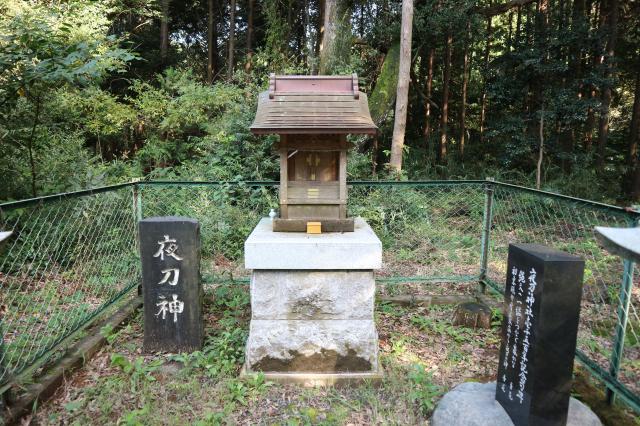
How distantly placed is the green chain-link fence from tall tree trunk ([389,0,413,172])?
1.07 meters

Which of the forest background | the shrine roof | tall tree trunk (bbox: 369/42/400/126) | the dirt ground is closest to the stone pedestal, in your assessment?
the dirt ground

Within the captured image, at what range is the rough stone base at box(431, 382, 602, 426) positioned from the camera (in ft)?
8.13

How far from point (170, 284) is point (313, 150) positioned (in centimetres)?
178

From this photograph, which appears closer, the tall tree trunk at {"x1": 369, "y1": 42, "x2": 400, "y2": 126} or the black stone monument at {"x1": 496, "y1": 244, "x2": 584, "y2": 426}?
the black stone monument at {"x1": 496, "y1": 244, "x2": 584, "y2": 426}

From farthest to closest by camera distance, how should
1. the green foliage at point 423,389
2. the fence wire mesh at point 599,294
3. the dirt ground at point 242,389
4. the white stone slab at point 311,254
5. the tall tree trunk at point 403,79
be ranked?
the tall tree trunk at point 403,79, the white stone slab at point 311,254, the fence wire mesh at point 599,294, the green foliage at point 423,389, the dirt ground at point 242,389

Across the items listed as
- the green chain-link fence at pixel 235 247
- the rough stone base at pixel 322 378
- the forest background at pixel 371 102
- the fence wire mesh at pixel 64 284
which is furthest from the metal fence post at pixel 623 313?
the forest background at pixel 371 102

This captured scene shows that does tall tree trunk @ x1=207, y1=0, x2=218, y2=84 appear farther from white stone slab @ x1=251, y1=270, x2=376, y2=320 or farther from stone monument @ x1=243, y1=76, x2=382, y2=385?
white stone slab @ x1=251, y1=270, x2=376, y2=320

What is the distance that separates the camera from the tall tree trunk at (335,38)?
29.4 feet

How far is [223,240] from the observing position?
637 centimetres

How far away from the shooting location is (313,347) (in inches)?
131

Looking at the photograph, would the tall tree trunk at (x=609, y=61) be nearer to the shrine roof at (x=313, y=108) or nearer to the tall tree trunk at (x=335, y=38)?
the tall tree trunk at (x=335, y=38)

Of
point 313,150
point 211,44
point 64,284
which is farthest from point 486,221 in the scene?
point 211,44

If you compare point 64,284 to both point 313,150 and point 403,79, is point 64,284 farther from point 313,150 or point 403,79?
point 403,79

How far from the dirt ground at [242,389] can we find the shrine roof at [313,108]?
2.04 metres
